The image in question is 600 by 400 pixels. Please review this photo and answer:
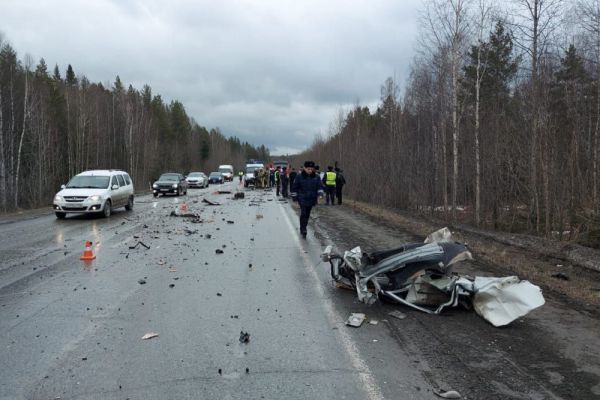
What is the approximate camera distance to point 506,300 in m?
5.46

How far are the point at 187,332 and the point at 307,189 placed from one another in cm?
816

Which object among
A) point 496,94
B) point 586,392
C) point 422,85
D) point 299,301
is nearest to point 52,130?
point 422,85

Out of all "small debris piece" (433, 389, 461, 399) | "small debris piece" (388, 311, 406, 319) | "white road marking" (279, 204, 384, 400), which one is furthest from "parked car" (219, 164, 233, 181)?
"small debris piece" (433, 389, 461, 399)

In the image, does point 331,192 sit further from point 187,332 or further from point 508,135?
point 187,332

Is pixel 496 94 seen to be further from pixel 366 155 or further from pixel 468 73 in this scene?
pixel 366 155

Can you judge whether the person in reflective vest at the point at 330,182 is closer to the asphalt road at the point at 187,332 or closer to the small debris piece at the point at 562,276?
the asphalt road at the point at 187,332

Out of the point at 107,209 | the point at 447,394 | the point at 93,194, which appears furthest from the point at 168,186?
the point at 447,394

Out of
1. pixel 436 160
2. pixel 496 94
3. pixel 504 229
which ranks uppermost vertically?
pixel 496 94

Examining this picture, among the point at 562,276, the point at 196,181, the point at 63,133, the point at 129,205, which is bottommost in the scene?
the point at 562,276

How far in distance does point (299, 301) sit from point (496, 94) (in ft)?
47.4

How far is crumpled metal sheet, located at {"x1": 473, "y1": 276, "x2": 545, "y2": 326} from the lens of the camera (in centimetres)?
531

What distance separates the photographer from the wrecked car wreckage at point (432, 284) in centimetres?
554

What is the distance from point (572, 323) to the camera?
18.2ft

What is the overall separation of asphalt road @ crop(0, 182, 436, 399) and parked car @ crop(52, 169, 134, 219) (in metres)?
6.76
